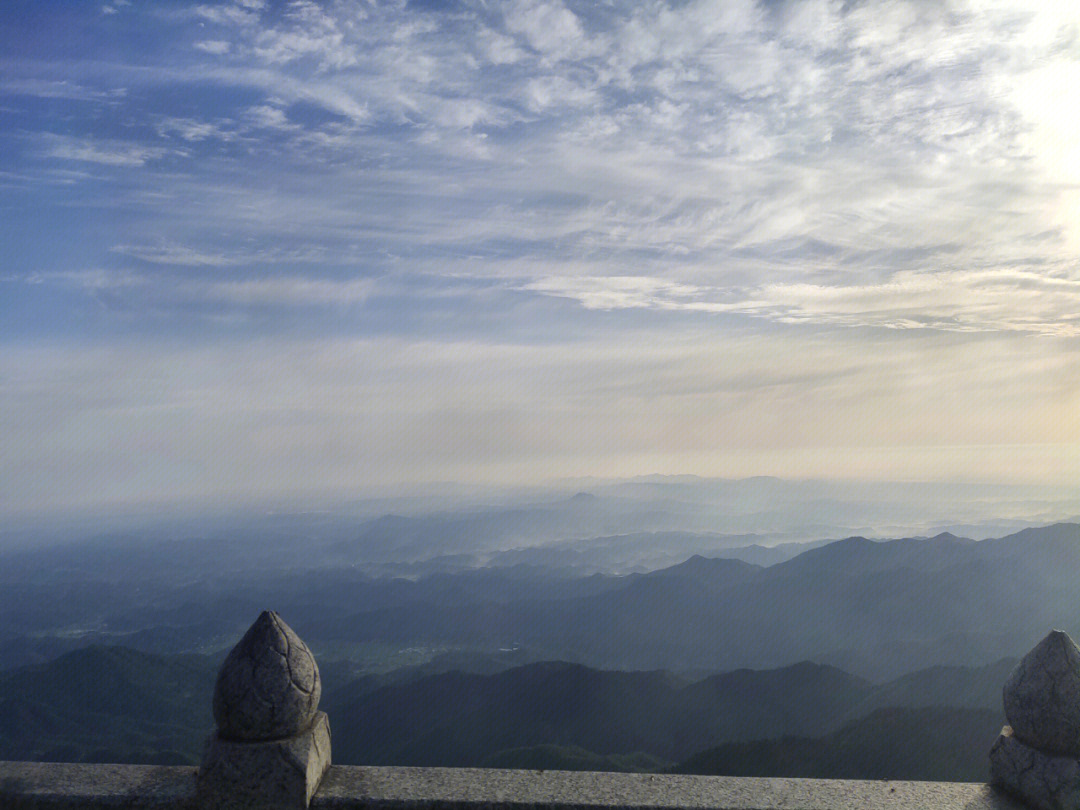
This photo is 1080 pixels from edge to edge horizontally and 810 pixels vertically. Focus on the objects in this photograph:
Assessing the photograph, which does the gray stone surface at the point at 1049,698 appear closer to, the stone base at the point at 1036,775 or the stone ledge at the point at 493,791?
the stone base at the point at 1036,775

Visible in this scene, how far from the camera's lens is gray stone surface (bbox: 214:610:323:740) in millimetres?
4793

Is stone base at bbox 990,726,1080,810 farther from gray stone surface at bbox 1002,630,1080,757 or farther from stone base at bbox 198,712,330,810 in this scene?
stone base at bbox 198,712,330,810

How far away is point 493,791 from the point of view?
5.10 meters

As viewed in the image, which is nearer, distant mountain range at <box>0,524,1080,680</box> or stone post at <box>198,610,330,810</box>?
stone post at <box>198,610,330,810</box>

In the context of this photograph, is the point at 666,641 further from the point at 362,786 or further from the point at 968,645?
the point at 362,786

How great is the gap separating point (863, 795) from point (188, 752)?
262 feet

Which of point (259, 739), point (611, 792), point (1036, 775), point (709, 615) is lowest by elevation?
point (709, 615)

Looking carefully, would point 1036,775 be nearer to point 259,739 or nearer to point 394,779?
point 394,779

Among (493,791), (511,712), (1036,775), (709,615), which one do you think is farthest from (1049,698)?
(709,615)

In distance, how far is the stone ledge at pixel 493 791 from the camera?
194 inches

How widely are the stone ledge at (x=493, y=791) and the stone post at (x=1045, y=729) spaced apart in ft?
0.80

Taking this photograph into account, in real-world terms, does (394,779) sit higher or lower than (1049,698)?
lower

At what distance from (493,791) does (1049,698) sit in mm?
3992

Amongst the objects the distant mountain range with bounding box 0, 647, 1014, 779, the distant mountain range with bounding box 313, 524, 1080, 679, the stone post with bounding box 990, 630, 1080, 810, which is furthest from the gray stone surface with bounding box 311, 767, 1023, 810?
the distant mountain range with bounding box 313, 524, 1080, 679
